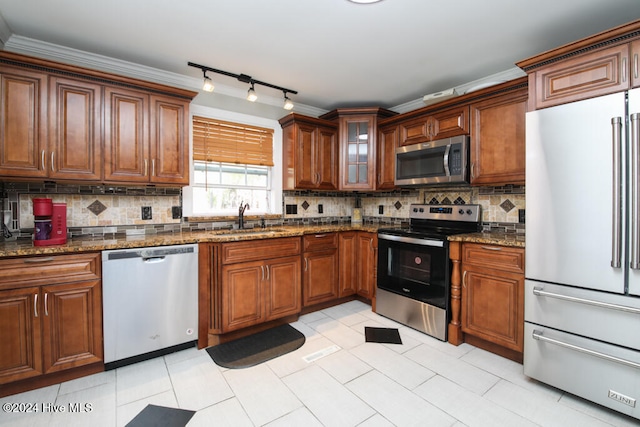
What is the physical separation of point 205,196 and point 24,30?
1818mm

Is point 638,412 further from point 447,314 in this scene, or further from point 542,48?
point 542,48

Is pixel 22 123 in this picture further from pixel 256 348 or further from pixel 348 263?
pixel 348 263

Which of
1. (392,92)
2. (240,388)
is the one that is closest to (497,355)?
(240,388)

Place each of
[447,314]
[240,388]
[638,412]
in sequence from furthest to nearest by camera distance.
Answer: [447,314] → [240,388] → [638,412]

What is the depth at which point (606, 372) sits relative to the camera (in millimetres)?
1690

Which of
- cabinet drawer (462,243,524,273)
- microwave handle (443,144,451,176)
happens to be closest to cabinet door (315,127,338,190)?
microwave handle (443,144,451,176)

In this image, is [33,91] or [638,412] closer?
[638,412]

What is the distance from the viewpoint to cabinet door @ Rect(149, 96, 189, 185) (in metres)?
2.49

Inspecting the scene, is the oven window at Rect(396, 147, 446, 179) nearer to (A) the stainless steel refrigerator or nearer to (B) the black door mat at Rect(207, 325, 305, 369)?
(A) the stainless steel refrigerator

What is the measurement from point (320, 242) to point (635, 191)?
242cm

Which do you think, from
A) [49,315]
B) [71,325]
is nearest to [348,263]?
[71,325]

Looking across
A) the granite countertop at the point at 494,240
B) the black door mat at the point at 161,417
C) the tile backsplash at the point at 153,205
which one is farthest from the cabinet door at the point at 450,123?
the black door mat at the point at 161,417

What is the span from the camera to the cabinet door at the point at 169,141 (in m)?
2.49

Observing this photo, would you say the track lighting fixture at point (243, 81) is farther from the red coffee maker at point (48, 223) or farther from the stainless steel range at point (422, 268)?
the stainless steel range at point (422, 268)
